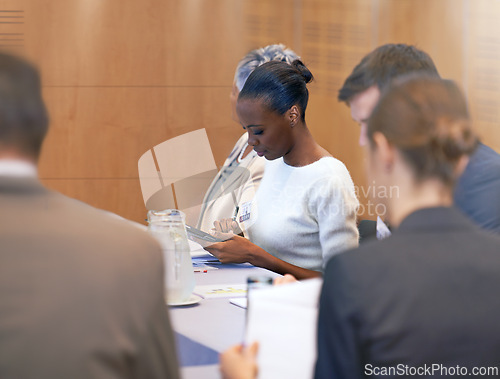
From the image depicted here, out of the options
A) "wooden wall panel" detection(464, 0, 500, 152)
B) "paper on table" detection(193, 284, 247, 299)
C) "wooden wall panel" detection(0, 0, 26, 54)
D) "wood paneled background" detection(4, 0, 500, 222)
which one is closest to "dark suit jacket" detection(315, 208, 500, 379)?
"paper on table" detection(193, 284, 247, 299)

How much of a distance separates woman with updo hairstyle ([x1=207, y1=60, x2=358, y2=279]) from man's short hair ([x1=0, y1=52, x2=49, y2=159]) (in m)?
1.22

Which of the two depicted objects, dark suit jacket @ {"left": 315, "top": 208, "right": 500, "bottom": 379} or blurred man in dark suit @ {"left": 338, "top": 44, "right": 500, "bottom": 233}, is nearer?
dark suit jacket @ {"left": 315, "top": 208, "right": 500, "bottom": 379}

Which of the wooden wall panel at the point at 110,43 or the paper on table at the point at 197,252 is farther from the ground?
the wooden wall panel at the point at 110,43

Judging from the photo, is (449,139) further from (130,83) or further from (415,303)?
(130,83)

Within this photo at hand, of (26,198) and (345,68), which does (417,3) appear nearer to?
(345,68)

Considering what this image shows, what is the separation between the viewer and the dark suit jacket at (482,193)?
139 cm

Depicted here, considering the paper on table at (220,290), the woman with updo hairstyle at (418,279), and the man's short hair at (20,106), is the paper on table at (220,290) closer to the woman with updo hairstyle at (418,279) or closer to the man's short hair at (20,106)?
the woman with updo hairstyle at (418,279)

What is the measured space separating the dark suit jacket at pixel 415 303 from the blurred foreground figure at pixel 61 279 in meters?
0.25

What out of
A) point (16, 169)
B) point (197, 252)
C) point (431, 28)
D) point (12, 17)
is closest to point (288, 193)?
point (197, 252)

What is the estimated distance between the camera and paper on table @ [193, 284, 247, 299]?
1.63 meters

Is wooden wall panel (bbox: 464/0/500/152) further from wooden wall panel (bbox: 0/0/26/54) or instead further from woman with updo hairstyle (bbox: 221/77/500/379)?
wooden wall panel (bbox: 0/0/26/54)

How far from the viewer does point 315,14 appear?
14.8 feet

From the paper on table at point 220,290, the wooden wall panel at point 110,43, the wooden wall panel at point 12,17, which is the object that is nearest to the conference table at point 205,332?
the paper on table at point 220,290

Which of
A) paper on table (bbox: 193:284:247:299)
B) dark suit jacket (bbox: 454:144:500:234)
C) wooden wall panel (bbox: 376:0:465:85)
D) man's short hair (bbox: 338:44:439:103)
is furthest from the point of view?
wooden wall panel (bbox: 376:0:465:85)
